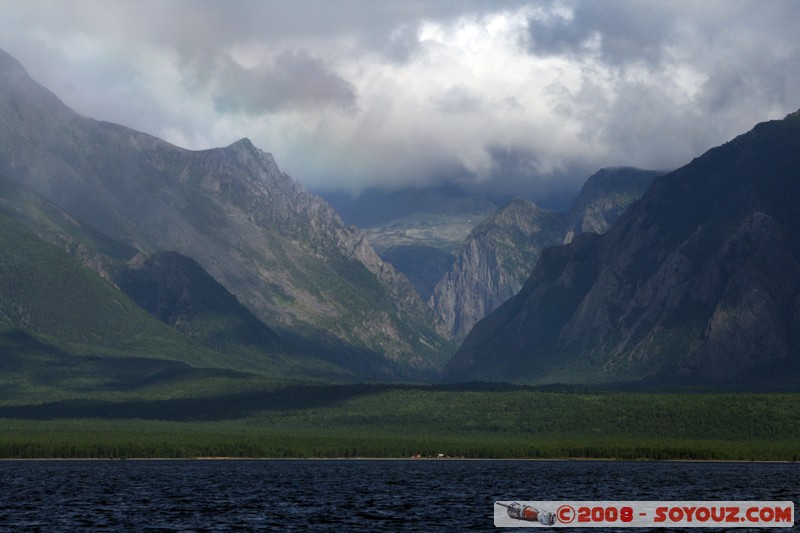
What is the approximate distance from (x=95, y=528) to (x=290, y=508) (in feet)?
120

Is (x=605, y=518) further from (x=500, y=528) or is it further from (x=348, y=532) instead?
(x=348, y=532)

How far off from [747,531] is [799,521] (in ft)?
33.8

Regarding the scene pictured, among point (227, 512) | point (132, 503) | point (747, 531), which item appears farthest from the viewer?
point (132, 503)

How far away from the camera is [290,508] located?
18900 cm

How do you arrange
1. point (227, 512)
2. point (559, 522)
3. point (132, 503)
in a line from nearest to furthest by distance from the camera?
point (559, 522), point (227, 512), point (132, 503)

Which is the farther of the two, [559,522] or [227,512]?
[227,512]

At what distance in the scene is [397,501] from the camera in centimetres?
19912

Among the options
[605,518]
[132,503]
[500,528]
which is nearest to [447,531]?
[500,528]

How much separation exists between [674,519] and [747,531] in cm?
932

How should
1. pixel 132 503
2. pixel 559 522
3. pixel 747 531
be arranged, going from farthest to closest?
pixel 132 503 < pixel 747 531 < pixel 559 522

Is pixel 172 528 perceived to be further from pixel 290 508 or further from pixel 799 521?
pixel 799 521

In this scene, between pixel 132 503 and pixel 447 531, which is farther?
pixel 132 503

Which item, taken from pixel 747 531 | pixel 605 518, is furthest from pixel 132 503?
pixel 747 531

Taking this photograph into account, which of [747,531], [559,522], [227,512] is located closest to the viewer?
[559,522]
